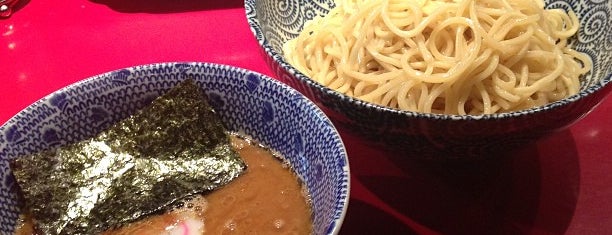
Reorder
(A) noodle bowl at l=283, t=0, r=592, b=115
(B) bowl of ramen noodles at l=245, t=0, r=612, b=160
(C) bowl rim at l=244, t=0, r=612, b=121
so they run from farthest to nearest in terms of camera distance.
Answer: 1. (A) noodle bowl at l=283, t=0, r=592, b=115
2. (B) bowl of ramen noodles at l=245, t=0, r=612, b=160
3. (C) bowl rim at l=244, t=0, r=612, b=121

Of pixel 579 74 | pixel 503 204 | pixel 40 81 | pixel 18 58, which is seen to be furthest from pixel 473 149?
pixel 18 58

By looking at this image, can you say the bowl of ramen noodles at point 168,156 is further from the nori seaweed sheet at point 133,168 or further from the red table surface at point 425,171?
the red table surface at point 425,171

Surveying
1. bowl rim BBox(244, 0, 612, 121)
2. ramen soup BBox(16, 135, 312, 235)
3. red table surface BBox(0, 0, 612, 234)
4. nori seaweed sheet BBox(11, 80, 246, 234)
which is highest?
bowl rim BBox(244, 0, 612, 121)

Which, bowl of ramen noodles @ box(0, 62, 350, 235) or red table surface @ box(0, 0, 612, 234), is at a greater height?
bowl of ramen noodles @ box(0, 62, 350, 235)

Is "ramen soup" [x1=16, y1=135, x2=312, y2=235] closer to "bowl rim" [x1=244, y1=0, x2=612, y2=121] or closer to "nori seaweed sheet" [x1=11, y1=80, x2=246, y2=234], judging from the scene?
"nori seaweed sheet" [x1=11, y1=80, x2=246, y2=234]

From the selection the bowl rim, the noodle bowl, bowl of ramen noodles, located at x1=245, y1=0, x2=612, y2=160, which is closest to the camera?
the bowl rim

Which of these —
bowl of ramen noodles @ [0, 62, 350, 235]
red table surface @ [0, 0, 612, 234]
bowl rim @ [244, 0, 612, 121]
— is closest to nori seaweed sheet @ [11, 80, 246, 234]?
bowl of ramen noodles @ [0, 62, 350, 235]

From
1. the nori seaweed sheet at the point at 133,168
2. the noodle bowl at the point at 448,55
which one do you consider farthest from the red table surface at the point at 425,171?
the nori seaweed sheet at the point at 133,168
